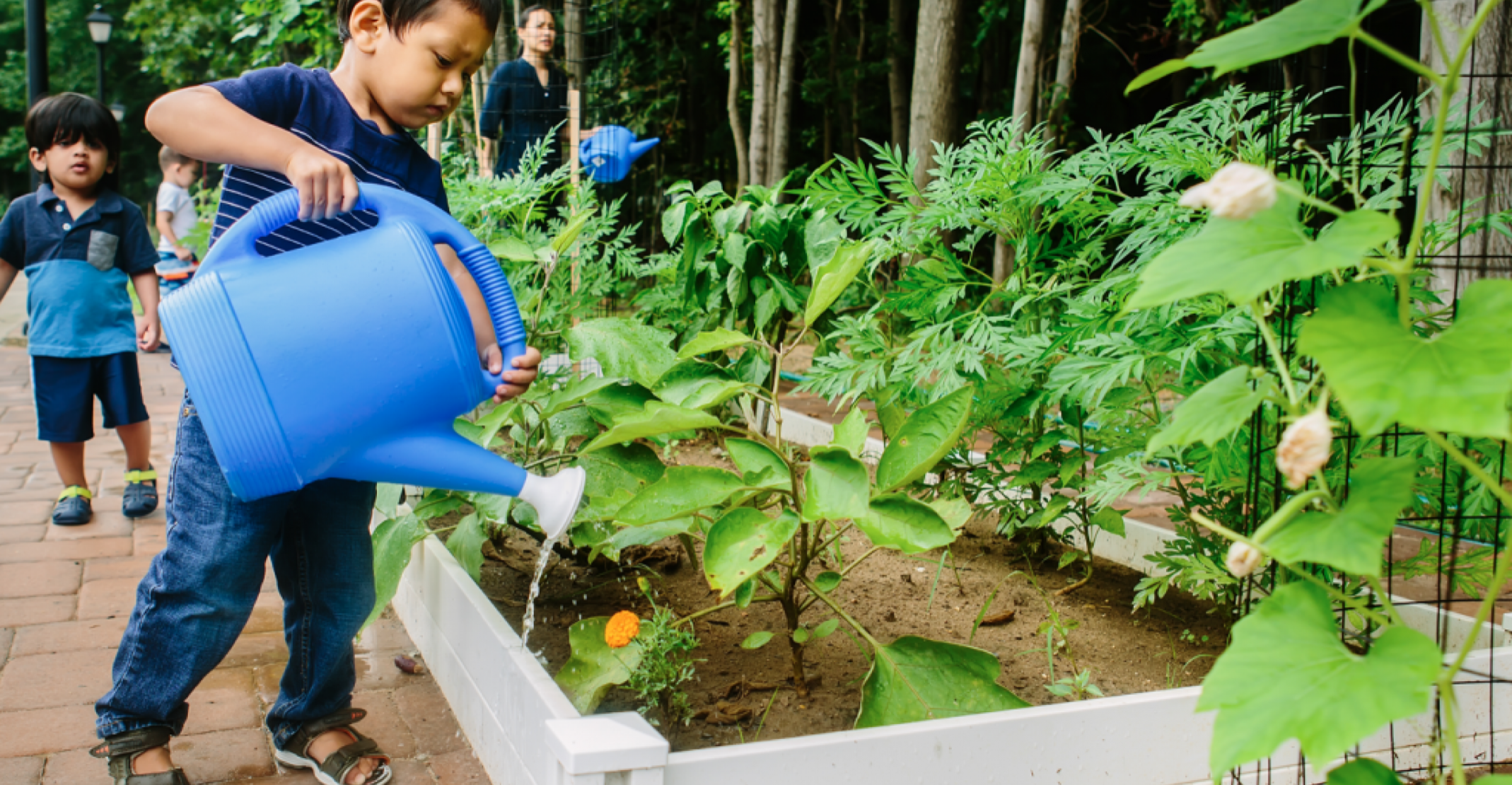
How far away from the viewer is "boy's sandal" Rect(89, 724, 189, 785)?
1660 millimetres

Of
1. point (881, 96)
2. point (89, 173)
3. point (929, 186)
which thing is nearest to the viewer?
point (929, 186)

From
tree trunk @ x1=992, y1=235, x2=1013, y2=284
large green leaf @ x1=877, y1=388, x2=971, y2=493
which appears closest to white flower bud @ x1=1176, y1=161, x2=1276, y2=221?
large green leaf @ x1=877, y1=388, x2=971, y2=493

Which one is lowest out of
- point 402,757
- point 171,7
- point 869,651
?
point 402,757

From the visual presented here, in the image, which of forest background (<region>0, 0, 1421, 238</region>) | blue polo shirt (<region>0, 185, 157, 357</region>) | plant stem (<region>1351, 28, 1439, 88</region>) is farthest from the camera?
forest background (<region>0, 0, 1421, 238</region>)

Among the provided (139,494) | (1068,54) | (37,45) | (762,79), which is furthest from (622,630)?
(37,45)

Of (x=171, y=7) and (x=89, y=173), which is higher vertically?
(x=171, y=7)

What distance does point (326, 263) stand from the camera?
4.48 feet

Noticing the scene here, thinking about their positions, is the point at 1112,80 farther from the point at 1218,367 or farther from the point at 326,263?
the point at 326,263

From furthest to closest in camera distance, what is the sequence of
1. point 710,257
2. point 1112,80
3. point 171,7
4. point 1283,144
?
point 171,7, point 1112,80, point 710,257, point 1283,144

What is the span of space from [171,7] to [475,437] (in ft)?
71.6

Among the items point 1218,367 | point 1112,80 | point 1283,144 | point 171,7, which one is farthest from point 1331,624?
point 171,7

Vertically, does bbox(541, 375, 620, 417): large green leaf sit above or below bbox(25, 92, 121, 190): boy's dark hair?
below

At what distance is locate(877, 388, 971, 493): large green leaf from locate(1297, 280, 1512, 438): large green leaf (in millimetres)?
824

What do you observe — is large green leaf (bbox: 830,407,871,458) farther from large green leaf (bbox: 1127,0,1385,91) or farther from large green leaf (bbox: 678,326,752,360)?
large green leaf (bbox: 1127,0,1385,91)
